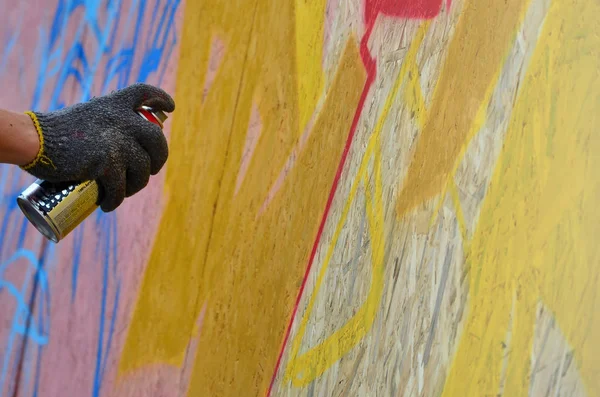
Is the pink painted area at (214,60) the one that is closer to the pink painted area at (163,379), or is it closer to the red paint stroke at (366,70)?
the red paint stroke at (366,70)

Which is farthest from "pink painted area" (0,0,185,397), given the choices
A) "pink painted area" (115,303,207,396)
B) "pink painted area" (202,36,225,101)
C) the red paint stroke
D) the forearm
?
the forearm

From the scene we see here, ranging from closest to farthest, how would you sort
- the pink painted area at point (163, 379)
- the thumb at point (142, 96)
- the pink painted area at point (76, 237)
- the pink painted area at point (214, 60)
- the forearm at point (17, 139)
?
1. the forearm at point (17, 139)
2. the thumb at point (142, 96)
3. the pink painted area at point (76, 237)
4. the pink painted area at point (163, 379)
5. the pink painted area at point (214, 60)

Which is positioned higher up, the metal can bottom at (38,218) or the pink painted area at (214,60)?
the pink painted area at (214,60)

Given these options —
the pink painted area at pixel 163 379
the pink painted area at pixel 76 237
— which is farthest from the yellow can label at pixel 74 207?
the pink painted area at pixel 163 379

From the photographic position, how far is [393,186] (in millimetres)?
2754

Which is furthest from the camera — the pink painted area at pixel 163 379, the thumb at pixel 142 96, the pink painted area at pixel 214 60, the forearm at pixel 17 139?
the pink painted area at pixel 214 60

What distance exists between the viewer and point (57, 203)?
2.07m

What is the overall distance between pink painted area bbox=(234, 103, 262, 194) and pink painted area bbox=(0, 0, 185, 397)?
0.30 m

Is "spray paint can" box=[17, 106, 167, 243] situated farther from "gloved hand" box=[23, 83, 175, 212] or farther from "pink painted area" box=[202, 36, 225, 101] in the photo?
"pink painted area" box=[202, 36, 225, 101]

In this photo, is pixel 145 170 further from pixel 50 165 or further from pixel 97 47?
pixel 97 47

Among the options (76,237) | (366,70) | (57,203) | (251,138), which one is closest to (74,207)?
(57,203)

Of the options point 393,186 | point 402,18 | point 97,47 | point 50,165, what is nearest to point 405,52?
point 402,18

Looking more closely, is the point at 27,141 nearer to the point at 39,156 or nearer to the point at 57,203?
the point at 39,156

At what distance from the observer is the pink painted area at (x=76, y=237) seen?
2.57m
